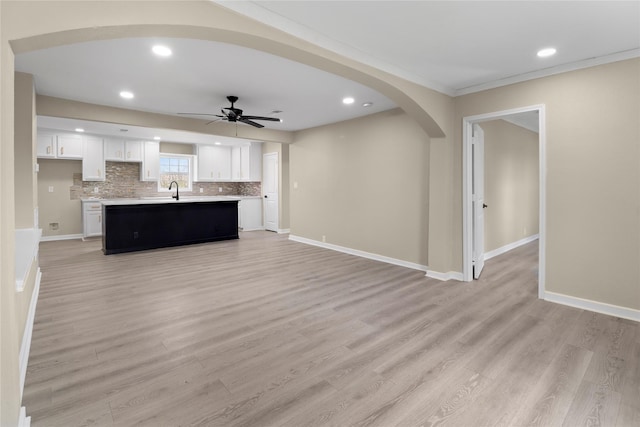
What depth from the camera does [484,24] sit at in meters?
2.55

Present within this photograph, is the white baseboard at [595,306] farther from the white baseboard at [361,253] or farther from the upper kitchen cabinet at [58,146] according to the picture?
the upper kitchen cabinet at [58,146]

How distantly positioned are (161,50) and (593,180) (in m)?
4.44

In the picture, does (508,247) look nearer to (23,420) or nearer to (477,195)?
(477,195)

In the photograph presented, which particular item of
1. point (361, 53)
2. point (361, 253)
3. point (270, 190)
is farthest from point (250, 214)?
point (361, 53)

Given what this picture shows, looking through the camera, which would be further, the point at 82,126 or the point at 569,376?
the point at 82,126

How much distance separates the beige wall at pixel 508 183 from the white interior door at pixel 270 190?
515 centimetres

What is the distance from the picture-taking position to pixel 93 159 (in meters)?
7.63

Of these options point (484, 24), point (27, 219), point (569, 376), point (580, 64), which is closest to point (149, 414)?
point (569, 376)

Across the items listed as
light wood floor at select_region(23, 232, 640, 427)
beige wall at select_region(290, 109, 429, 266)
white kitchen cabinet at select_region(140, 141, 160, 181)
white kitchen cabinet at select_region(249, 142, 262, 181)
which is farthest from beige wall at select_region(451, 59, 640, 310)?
white kitchen cabinet at select_region(140, 141, 160, 181)

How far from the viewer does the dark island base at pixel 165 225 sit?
235 inches

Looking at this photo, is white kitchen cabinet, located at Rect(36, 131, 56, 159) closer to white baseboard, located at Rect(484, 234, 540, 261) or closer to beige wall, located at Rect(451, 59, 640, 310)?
beige wall, located at Rect(451, 59, 640, 310)

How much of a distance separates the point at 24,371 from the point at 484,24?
4.16m

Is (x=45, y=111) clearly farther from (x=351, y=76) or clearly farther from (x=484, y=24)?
(x=484, y=24)

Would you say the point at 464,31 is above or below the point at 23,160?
above
